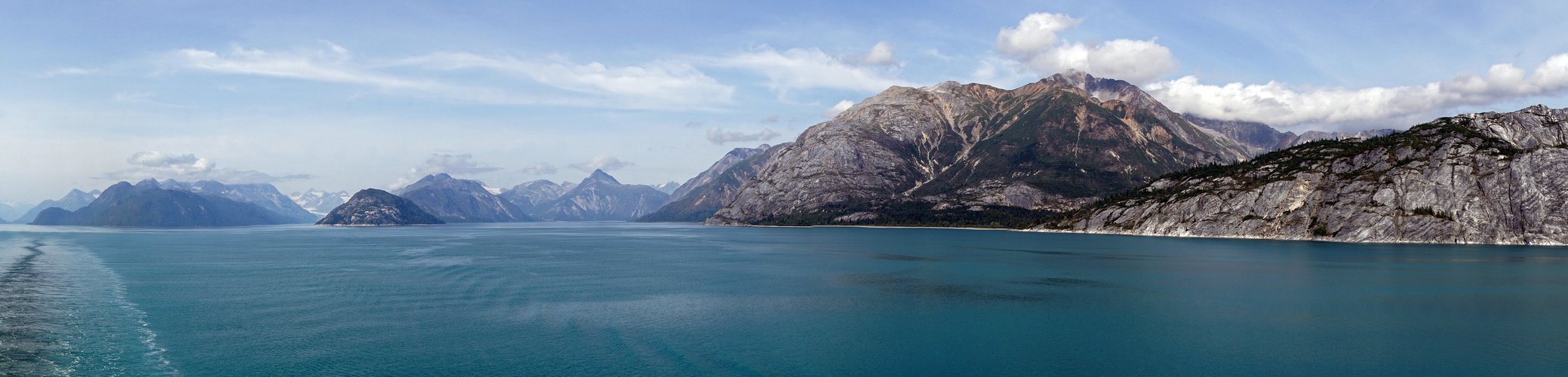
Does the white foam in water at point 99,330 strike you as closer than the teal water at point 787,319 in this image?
Yes

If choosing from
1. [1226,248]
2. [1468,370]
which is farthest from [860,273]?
[1226,248]

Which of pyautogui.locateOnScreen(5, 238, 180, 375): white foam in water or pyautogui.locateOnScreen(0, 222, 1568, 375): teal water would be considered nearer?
pyautogui.locateOnScreen(5, 238, 180, 375): white foam in water

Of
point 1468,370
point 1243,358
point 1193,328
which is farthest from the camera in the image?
point 1193,328

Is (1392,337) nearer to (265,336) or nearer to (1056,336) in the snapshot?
(1056,336)
